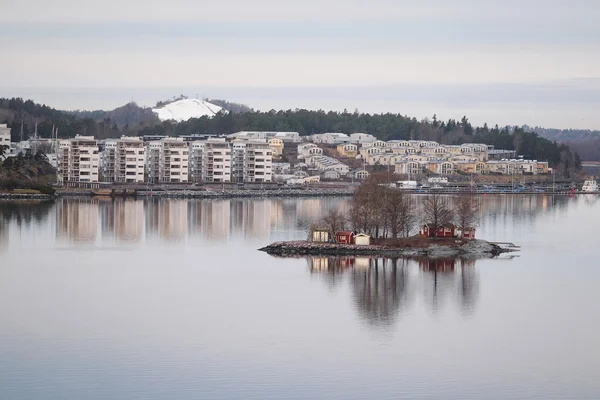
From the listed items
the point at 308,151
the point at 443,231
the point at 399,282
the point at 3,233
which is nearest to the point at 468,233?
the point at 443,231

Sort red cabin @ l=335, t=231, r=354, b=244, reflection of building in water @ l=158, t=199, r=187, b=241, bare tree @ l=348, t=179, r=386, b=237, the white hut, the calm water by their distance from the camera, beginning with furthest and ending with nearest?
reflection of building in water @ l=158, t=199, r=187, b=241
bare tree @ l=348, t=179, r=386, b=237
red cabin @ l=335, t=231, r=354, b=244
the white hut
the calm water

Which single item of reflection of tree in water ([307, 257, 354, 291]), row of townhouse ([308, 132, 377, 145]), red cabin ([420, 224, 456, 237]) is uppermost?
row of townhouse ([308, 132, 377, 145])

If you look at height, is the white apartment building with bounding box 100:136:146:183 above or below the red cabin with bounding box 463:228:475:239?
above

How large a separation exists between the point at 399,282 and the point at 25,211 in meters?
11.1

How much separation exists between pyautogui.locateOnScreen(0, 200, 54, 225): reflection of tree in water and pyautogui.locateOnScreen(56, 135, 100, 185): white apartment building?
607 cm

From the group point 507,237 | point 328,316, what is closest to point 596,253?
point 507,237

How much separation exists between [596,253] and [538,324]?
19.8ft

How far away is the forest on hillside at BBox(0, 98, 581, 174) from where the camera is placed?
44.0 meters

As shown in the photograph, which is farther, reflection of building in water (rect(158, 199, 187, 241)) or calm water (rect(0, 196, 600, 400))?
reflection of building in water (rect(158, 199, 187, 241))

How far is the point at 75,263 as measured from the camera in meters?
13.7

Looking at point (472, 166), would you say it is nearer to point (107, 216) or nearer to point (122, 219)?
point (107, 216)

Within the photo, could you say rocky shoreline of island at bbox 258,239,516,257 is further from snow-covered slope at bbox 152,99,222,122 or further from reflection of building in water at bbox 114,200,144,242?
snow-covered slope at bbox 152,99,222,122

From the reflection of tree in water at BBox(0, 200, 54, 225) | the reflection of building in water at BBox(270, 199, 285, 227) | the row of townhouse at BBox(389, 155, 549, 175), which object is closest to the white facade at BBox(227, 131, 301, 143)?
the row of townhouse at BBox(389, 155, 549, 175)

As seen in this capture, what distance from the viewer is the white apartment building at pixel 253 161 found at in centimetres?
3591
